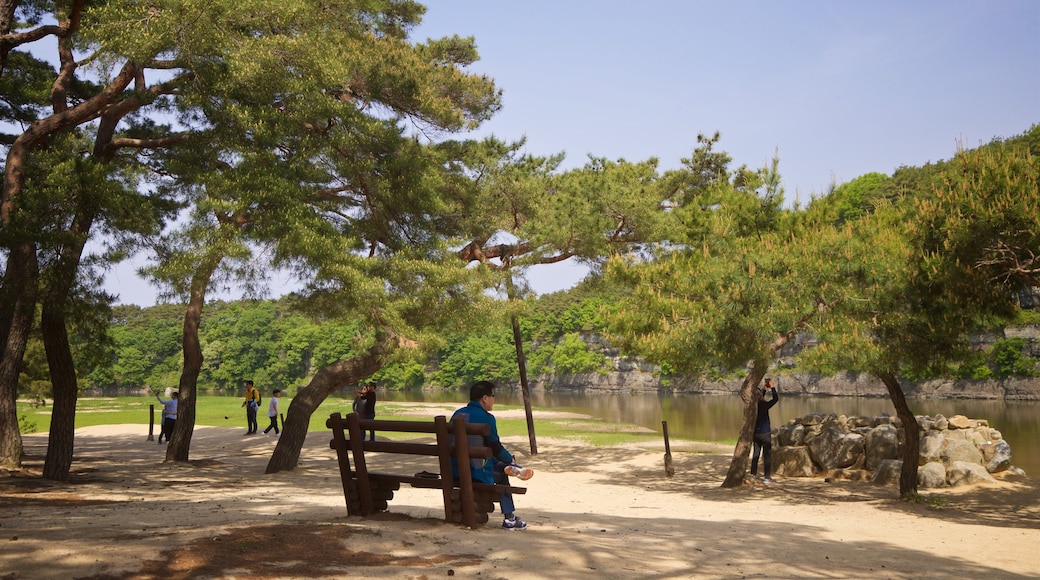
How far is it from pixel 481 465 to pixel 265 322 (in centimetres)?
9588

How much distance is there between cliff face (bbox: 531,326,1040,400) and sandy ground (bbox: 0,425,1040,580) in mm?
16296

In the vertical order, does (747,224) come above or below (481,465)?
above

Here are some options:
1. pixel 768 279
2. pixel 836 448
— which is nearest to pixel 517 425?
pixel 836 448

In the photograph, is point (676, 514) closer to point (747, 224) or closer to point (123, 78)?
point (747, 224)

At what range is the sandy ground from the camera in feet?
18.8

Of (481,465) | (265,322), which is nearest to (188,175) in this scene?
(481,465)

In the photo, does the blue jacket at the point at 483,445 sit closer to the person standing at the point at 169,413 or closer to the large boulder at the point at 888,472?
the large boulder at the point at 888,472

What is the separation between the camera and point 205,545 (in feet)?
19.7

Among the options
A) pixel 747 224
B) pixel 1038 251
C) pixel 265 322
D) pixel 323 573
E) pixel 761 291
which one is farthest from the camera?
pixel 265 322

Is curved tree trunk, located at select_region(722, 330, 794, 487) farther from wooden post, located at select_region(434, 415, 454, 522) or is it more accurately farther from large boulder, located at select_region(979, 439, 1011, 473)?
wooden post, located at select_region(434, 415, 454, 522)

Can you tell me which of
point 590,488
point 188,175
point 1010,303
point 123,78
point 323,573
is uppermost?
point 123,78

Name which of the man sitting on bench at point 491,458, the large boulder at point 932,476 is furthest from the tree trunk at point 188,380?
the large boulder at point 932,476

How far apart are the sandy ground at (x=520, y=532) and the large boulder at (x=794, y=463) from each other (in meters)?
0.49

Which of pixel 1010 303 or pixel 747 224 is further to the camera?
pixel 747 224
